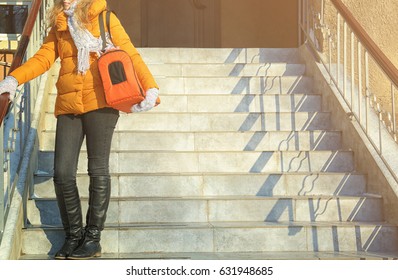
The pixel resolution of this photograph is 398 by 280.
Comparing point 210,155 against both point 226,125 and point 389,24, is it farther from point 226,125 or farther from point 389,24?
point 389,24

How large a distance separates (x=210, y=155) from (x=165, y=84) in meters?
1.32

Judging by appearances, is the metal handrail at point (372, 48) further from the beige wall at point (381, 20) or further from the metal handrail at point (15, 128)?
the metal handrail at point (15, 128)

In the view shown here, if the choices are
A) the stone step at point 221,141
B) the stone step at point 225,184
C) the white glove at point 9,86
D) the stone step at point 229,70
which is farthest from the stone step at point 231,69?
the white glove at point 9,86

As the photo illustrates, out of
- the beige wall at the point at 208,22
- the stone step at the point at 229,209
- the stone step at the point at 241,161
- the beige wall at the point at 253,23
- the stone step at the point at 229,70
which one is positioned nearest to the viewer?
the stone step at the point at 229,209

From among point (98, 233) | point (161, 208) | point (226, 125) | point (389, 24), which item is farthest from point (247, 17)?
point (98, 233)

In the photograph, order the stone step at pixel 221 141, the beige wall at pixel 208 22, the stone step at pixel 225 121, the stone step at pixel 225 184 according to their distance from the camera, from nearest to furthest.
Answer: the stone step at pixel 225 184
the stone step at pixel 221 141
the stone step at pixel 225 121
the beige wall at pixel 208 22

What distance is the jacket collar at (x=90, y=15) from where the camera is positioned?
13.5 feet

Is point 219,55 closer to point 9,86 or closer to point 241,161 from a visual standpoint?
point 241,161

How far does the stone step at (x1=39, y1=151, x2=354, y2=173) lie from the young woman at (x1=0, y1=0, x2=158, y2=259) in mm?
1298

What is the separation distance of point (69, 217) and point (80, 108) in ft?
2.16

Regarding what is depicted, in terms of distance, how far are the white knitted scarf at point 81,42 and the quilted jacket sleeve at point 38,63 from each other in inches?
7.6

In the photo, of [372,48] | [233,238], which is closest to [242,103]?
[372,48]

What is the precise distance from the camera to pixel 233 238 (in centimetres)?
453

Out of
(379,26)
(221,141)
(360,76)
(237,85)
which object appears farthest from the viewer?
(379,26)
